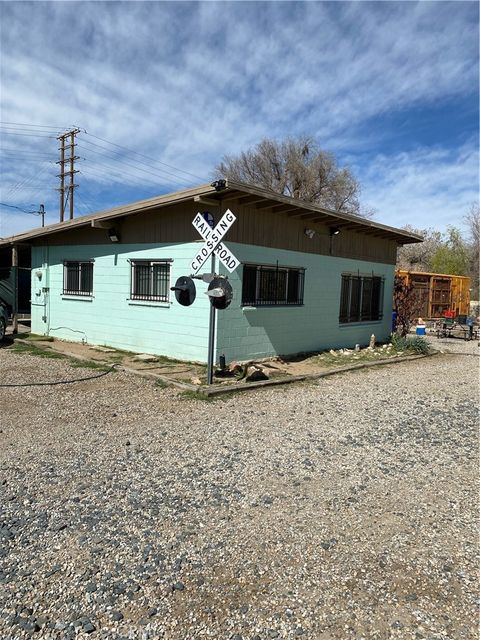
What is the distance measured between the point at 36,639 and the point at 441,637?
76.5 inches

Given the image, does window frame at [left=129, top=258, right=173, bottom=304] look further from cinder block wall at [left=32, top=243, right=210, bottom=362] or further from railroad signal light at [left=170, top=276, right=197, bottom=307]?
railroad signal light at [left=170, top=276, right=197, bottom=307]

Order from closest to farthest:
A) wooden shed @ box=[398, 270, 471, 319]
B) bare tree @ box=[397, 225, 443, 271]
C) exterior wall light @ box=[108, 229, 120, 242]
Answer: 1. exterior wall light @ box=[108, 229, 120, 242]
2. wooden shed @ box=[398, 270, 471, 319]
3. bare tree @ box=[397, 225, 443, 271]

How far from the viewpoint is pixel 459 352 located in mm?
13180

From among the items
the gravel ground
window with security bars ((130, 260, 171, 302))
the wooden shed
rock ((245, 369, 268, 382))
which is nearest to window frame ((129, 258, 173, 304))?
window with security bars ((130, 260, 171, 302))

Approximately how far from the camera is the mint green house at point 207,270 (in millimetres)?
9055

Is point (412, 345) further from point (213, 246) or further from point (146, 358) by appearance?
point (213, 246)

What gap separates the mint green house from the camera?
9055mm

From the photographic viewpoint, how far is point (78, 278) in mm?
12133

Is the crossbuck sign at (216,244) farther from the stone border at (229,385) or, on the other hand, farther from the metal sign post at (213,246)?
the stone border at (229,385)

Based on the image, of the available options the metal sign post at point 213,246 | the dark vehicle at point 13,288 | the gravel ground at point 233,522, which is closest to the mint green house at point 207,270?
the dark vehicle at point 13,288

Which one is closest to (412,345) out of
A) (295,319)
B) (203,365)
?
(295,319)

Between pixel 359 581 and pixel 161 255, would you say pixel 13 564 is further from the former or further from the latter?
pixel 161 255

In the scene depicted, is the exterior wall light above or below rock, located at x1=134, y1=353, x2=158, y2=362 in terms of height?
above

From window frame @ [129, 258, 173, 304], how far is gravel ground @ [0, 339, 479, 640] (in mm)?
3845
